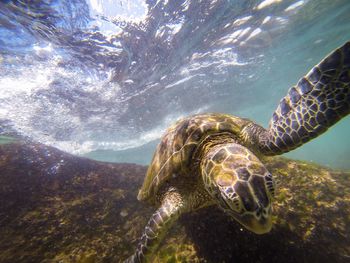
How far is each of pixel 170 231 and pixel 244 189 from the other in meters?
2.55

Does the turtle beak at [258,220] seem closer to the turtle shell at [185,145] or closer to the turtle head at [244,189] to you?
the turtle head at [244,189]

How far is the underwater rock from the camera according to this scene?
10.6 ft

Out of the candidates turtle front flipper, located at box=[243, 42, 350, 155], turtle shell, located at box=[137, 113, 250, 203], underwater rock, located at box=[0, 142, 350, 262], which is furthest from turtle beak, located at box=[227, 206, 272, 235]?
turtle front flipper, located at box=[243, 42, 350, 155]

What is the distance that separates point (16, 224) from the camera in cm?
471

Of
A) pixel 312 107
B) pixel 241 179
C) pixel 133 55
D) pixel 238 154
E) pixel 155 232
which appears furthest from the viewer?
pixel 133 55

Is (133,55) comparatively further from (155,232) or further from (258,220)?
(258,220)

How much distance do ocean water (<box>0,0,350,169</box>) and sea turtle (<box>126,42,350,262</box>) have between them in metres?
7.04

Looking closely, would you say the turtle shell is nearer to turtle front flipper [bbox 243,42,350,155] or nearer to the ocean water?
turtle front flipper [bbox 243,42,350,155]

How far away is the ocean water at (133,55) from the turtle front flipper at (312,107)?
756 centimetres

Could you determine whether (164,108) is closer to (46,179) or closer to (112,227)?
(46,179)

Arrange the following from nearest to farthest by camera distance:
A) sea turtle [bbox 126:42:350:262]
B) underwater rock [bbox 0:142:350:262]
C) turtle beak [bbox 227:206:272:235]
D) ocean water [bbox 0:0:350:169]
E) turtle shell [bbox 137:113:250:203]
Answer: turtle beak [bbox 227:206:272:235]
sea turtle [bbox 126:42:350:262]
underwater rock [bbox 0:142:350:262]
turtle shell [bbox 137:113:250:203]
ocean water [bbox 0:0:350:169]

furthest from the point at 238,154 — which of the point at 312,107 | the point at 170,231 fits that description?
the point at 170,231

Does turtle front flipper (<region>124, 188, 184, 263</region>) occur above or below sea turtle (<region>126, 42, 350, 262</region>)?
below

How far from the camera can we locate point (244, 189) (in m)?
2.49
